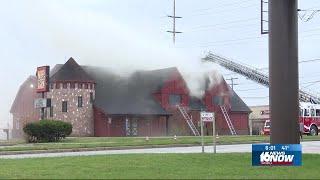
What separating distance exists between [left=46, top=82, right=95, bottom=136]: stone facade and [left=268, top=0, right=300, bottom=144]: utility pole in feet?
141

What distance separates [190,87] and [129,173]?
5484cm

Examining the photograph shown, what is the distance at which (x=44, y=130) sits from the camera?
45.5 m

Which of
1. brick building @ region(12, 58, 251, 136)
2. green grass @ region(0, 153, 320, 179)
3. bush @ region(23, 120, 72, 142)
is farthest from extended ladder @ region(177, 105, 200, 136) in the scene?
green grass @ region(0, 153, 320, 179)

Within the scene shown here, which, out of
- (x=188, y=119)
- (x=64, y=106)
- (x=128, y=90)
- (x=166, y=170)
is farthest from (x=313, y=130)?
(x=166, y=170)

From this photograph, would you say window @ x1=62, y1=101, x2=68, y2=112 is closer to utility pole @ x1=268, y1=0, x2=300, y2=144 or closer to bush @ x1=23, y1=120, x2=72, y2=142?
bush @ x1=23, y1=120, x2=72, y2=142

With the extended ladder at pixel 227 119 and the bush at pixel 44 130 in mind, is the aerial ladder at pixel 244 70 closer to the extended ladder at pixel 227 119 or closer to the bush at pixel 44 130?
the extended ladder at pixel 227 119

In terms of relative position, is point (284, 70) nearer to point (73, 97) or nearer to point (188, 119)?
point (73, 97)

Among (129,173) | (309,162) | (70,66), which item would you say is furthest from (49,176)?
(70,66)

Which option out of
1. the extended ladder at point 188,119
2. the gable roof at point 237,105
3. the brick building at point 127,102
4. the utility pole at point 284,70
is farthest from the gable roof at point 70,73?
the utility pole at point 284,70

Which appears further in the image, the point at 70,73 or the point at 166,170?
Result: the point at 70,73

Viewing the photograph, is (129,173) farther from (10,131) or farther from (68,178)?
(10,131)

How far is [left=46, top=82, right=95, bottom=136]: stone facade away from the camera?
199 feet
